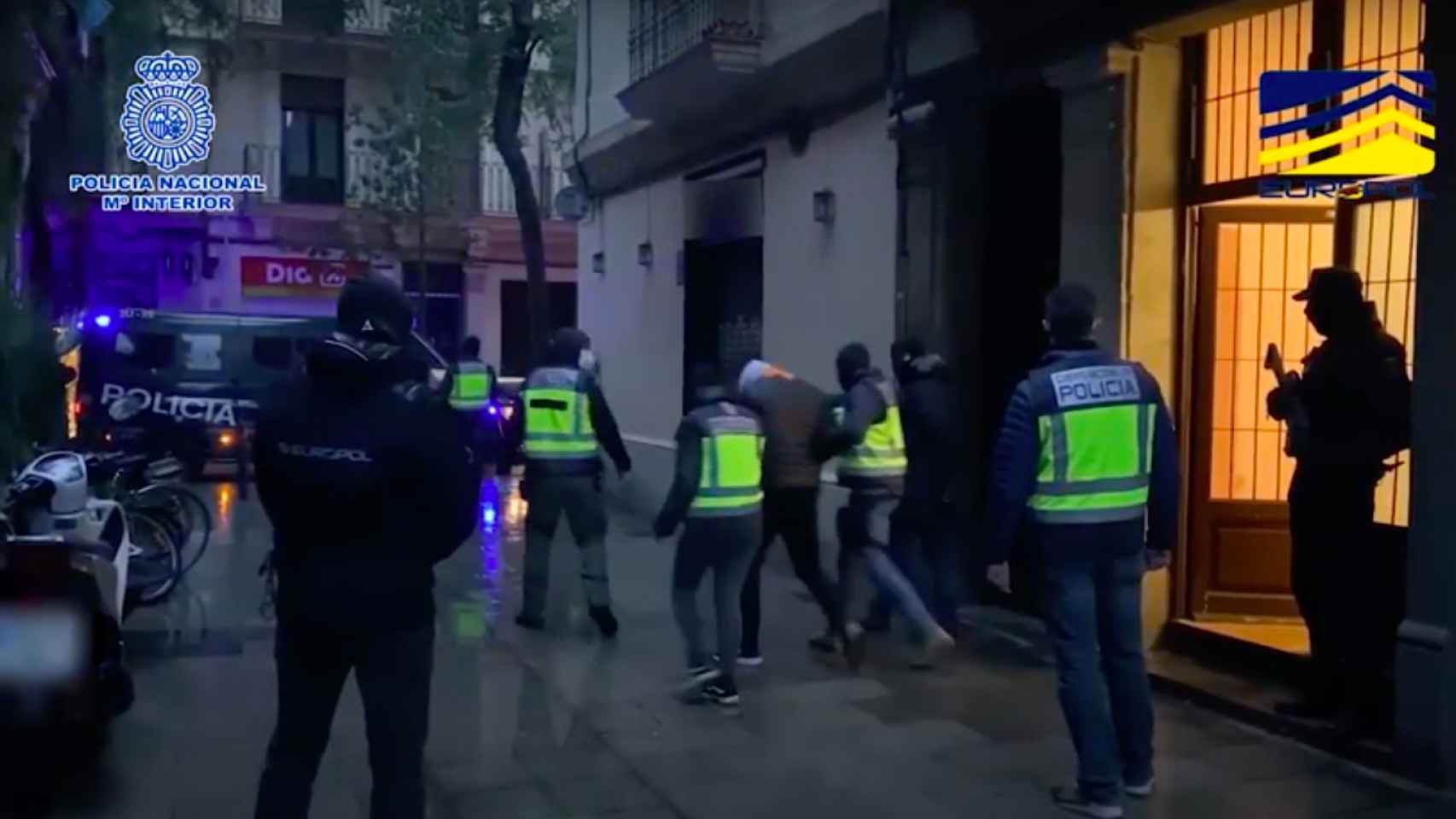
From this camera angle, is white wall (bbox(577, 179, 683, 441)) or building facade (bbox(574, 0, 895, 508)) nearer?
building facade (bbox(574, 0, 895, 508))

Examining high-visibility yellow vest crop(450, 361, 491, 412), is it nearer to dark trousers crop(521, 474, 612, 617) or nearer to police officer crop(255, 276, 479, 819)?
dark trousers crop(521, 474, 612, 617)

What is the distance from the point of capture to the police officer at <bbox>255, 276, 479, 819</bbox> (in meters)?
4.17

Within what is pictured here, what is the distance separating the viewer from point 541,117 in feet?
Result: 101

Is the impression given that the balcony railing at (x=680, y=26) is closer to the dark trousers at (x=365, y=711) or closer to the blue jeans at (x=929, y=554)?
the blue jeans at (x=929, y=554)

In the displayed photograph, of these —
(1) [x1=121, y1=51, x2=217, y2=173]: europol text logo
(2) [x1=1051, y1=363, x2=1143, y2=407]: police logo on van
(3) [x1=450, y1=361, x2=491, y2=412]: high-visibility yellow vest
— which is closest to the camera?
(2) [x1=1051, y1=363, x2=1143, y2=407]: police logo on van

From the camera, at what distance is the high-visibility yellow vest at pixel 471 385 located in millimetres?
15141

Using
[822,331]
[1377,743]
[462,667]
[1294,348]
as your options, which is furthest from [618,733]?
[822,331]

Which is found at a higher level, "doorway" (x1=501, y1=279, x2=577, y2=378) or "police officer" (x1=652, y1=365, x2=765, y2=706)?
"doorway" (x1=501, y1=279, x2=577, y2=378)

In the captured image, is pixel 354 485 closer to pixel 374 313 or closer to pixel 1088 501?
pixel 374 313

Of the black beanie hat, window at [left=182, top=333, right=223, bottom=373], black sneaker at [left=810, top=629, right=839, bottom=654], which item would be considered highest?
the black beanie hat

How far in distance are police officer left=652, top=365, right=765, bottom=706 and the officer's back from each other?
316 centimetres

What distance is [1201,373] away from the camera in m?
8.17

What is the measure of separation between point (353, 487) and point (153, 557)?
6.40 metres

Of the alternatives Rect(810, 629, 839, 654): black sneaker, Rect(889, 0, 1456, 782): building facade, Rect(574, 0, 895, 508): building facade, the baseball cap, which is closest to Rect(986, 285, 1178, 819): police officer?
the baseball cap
